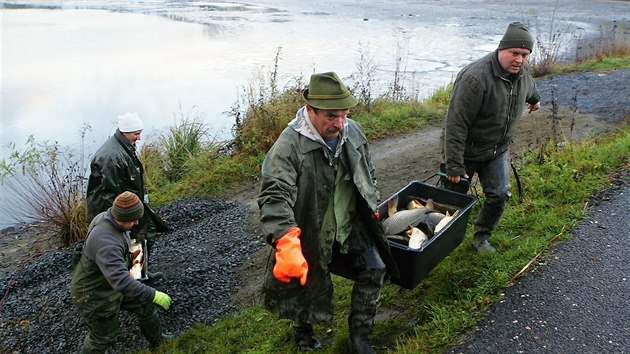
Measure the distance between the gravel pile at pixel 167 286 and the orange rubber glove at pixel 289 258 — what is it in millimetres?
2424

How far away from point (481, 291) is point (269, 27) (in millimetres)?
19995

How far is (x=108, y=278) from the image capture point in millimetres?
3869

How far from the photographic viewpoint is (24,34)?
19.5 meters

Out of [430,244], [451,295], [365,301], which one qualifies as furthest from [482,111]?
[365,301]

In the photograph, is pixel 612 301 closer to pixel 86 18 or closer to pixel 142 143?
pixel 142 143

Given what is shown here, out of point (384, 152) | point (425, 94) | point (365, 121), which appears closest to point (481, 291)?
point (384, 152)

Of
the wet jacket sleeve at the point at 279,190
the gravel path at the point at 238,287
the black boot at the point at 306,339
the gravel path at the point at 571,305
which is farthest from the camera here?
the black boot at the point at 306,339

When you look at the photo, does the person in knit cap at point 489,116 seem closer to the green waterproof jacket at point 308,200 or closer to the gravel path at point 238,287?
the gravel path at point 238,287

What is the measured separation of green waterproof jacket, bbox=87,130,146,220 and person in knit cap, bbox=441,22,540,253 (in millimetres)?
2818

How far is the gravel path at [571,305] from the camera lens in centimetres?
356

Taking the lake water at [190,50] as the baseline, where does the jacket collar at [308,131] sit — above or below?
above

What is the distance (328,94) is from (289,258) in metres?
0.97

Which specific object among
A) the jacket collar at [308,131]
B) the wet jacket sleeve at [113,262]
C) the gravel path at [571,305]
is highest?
the jacket collar at [308,131]

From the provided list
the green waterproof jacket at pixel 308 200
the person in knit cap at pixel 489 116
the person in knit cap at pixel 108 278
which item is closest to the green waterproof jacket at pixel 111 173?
the person in knit cap at pixel 108 278
